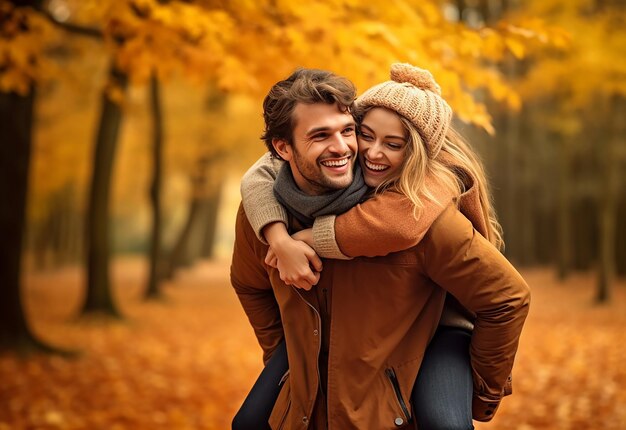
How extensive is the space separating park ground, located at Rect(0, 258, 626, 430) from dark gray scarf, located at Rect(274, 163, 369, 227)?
4.00 meters

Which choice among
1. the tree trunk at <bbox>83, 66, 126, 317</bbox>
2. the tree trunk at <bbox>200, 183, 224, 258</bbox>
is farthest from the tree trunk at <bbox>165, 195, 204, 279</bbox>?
the tree trunk at <bbox>83, 66, 126, 317</bbox>

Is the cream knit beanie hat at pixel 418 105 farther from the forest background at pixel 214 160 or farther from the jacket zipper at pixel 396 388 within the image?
the forest background at pixel 214 160

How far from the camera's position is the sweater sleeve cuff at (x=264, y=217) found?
2.67 metres

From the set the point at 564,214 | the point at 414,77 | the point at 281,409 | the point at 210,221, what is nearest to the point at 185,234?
the point at 210,221

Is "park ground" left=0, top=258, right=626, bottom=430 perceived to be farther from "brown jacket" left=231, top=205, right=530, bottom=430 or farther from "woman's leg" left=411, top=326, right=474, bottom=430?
"woman's leg" left=411, top=326, right=474, bottom=430

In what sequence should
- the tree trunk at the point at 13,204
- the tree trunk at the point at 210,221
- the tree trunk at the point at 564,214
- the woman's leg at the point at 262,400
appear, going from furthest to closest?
the tree trunk at the point at 210,221 → the tree trunk at the point at 564,214 → the tree trunk at the point at 13,204 → the woman's leg at the point at 262,400

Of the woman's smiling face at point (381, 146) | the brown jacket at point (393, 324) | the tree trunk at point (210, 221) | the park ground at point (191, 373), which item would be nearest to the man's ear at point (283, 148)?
the woman's smiling face at point (381, 146)

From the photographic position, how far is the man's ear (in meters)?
2.73

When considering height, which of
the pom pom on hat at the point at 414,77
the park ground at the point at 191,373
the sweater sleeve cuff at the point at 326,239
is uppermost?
the pom pom on hat at the point at 414,77

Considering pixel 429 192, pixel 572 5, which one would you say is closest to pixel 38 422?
pixel 429 192

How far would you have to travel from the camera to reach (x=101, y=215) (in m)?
11.9

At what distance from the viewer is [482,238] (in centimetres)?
254

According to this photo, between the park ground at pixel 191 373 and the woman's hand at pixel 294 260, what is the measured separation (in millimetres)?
4000

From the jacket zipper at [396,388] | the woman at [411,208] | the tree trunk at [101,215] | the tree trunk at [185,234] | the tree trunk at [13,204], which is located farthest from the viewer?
the tree trunk at [185,234]
